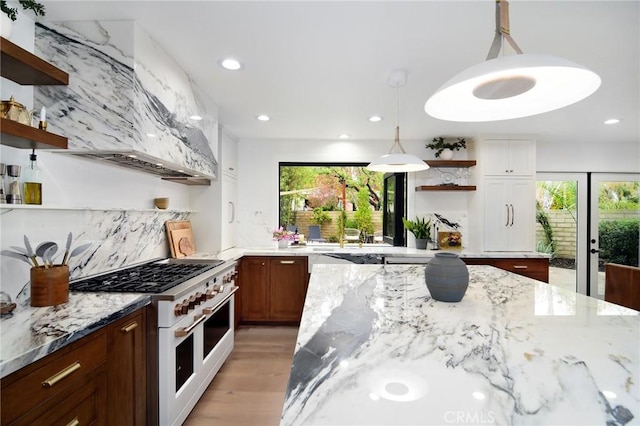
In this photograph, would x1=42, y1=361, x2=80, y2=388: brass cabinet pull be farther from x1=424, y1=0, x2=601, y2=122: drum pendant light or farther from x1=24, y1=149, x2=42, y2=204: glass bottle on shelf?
x1=424, y1=0, x2=601, y2=122: drum pendant light

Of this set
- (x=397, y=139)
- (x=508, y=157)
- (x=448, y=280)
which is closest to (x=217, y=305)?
(x=448, y=280)

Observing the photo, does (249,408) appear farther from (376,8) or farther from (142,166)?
(376,8)

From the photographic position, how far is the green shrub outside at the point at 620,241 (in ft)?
13.3

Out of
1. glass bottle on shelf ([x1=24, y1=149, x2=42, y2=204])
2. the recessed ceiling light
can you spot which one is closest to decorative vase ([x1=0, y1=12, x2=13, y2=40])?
glass bottle on shelf ([x1=24, y1=149, x2=42, y2=204])

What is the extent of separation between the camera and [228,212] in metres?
3.68

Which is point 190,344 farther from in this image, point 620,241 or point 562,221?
point 620,241

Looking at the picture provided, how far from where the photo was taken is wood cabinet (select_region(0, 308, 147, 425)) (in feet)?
3.09

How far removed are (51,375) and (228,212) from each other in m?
2.72

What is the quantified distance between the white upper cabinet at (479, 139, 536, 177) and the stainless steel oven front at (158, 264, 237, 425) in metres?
3.38

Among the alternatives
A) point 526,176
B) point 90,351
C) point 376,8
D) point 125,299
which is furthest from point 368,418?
point 526,176

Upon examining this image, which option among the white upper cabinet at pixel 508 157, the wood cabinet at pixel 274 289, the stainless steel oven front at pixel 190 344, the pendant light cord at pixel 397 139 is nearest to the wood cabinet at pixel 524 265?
the white upper cabinet at pixel 508 157

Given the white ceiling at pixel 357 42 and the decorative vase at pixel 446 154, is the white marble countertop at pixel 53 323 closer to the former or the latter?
the white ceiling at pixel 357 42

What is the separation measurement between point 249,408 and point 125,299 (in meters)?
1.19

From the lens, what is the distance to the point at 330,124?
334 centimetres
